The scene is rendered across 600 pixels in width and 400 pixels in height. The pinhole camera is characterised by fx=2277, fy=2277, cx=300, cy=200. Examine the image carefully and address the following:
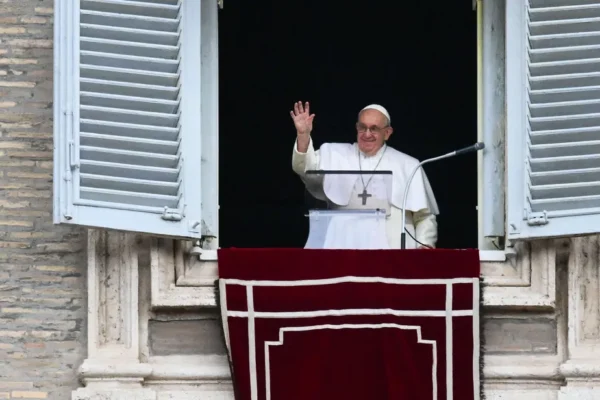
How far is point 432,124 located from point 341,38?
2.42 feet

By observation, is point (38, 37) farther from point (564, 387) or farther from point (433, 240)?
point (564, 387)

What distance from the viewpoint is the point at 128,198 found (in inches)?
397

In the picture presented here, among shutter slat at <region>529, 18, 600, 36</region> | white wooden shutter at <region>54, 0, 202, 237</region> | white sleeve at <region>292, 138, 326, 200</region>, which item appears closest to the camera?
white wooden shutter at <region>54, 0, 202, 237</region>

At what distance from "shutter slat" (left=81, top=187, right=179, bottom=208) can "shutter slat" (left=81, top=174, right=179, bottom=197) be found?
0.07 ft

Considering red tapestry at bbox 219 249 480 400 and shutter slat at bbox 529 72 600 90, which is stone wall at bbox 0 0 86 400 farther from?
shutter slat at bbox 529 72 600 90

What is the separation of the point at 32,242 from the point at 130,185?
60 cm

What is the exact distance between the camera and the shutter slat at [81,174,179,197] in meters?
10.0

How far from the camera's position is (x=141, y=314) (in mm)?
10211

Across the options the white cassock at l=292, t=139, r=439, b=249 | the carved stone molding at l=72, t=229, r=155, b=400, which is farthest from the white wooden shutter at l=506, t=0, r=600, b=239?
the carved stone molding at l=72, t=229, r=155, b=400

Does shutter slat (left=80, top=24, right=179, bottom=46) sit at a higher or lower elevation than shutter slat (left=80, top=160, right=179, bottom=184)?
higher

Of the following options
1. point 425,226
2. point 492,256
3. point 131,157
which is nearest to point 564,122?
point 492,256

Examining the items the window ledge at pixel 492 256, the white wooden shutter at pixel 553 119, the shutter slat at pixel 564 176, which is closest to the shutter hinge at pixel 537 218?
the white wooden shutter at pixel 553 119

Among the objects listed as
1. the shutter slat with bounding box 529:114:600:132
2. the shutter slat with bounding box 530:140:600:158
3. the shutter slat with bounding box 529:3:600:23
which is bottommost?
the shutter slat with bounding box 530:140:600:158

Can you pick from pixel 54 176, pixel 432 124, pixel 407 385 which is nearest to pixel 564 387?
pixel 407 385
